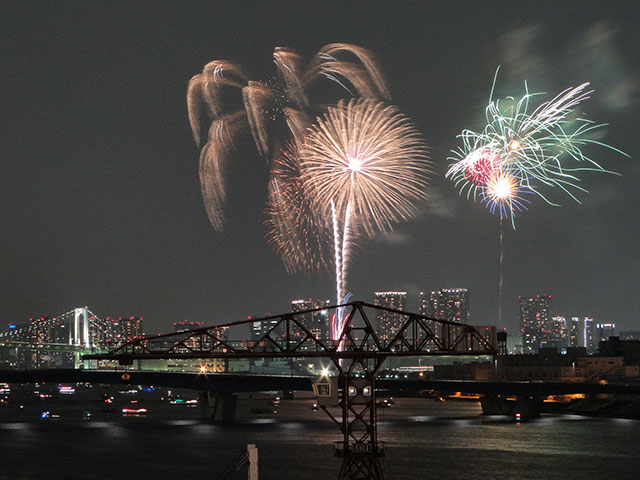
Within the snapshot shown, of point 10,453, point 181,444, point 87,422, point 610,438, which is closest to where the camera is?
point 10,453

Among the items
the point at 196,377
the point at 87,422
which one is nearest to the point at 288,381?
the point at 196,377

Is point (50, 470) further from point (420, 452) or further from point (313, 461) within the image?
point (420, 452)

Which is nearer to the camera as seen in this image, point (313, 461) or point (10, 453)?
point (313, 461)

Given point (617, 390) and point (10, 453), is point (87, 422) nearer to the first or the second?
point (10, 453)

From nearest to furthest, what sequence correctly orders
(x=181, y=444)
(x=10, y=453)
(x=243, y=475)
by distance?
(x=243, y=475)
(x=10, y=453)
(x=181, y=444)

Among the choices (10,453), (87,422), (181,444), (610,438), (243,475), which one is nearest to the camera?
(243,475)

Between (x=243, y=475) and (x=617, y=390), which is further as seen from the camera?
(x=617, y=390)

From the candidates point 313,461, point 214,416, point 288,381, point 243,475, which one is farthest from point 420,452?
point 214,416

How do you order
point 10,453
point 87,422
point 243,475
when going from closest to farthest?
point 243,475 → point 10,453 → point 87,422
